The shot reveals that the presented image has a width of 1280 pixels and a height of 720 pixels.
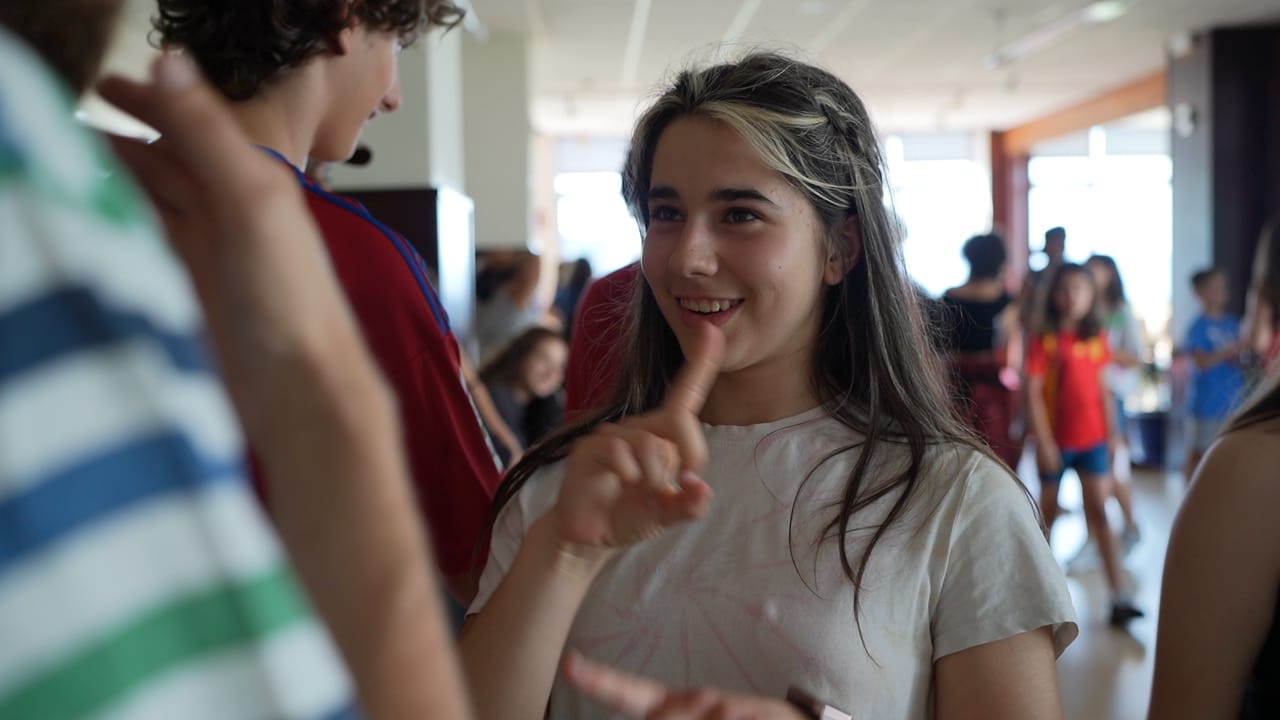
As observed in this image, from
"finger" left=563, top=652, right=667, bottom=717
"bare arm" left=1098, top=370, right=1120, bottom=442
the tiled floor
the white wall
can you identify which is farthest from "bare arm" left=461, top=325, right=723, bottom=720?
the white wall

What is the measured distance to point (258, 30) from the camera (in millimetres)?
1287

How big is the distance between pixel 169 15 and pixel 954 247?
1649 cm

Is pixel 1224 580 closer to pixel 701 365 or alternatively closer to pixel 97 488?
pixel 701 365

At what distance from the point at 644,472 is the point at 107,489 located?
1.84ft

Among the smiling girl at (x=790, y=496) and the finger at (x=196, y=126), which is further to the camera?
Result: the smiling girl at (x=790, y=496)

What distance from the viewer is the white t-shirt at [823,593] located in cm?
117

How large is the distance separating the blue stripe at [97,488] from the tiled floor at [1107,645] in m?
2.66

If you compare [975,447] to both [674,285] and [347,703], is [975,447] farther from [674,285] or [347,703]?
[347,703]

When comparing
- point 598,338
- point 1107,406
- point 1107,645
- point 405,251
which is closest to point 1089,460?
point 1107,406

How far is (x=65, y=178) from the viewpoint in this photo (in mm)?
295

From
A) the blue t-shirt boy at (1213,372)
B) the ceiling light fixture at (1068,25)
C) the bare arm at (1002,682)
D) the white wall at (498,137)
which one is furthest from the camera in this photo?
the white wall at (498,137)

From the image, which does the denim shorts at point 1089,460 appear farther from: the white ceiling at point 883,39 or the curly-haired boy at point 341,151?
the curly-haired boy at point 341,151

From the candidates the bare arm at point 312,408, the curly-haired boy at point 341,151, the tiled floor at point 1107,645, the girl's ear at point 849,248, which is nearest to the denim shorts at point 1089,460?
the tiled floor at point 1107,645

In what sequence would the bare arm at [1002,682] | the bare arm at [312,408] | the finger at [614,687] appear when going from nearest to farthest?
1. the bare arm at [312,408]
2. the finger at [614,687]
3. the bare arm at [1002,682]
